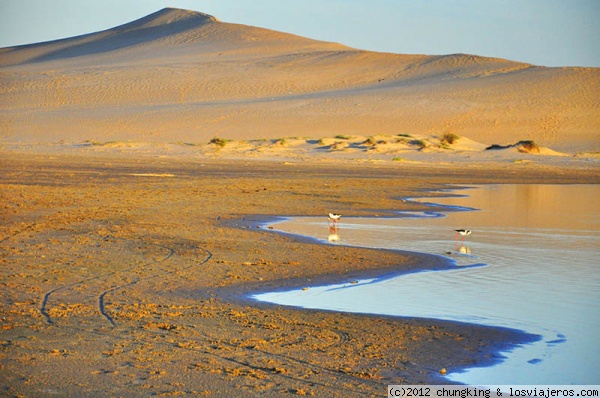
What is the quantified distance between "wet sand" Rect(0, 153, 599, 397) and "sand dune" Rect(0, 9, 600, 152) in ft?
156

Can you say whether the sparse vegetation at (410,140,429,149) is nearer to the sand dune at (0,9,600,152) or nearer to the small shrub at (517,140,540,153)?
the small shrub at (517,140,540,153)

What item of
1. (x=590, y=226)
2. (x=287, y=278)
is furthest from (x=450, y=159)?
(x=287, y=278)

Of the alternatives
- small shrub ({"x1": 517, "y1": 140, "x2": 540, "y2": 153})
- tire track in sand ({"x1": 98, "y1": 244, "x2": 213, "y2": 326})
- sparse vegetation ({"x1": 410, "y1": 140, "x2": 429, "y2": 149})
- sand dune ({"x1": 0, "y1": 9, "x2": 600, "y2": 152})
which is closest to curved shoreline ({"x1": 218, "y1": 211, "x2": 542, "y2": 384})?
tire track in sand ({"x1": 98, "y1": 244, "x2": 213, "y2": 326})

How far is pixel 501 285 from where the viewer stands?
9.98 m

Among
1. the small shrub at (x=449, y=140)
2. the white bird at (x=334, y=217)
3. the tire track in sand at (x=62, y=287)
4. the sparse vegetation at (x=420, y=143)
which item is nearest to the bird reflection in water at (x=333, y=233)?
the white bird at (x=334, y=217)

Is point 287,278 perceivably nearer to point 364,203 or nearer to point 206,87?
point 364,203

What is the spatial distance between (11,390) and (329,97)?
75395 millimetres

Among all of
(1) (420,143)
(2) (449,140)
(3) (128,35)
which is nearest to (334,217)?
(1) (420,143)

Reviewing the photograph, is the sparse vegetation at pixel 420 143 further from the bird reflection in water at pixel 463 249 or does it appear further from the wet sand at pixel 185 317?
the bird reflection in water at pixel 463 249

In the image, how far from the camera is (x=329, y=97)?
262ft

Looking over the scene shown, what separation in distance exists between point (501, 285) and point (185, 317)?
3.94 m

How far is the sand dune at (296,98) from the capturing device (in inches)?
2603

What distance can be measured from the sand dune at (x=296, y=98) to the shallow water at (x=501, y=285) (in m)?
43.7

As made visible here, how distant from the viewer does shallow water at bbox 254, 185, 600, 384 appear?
6824mm
